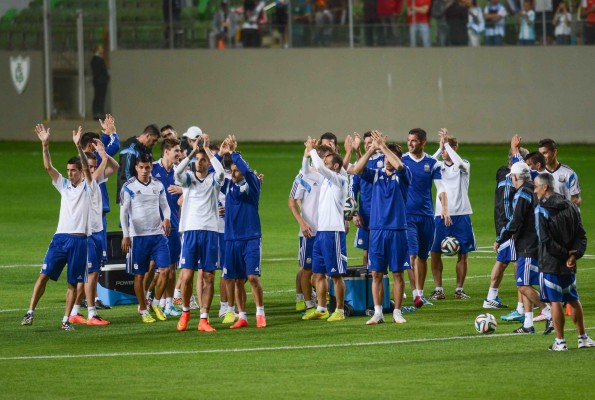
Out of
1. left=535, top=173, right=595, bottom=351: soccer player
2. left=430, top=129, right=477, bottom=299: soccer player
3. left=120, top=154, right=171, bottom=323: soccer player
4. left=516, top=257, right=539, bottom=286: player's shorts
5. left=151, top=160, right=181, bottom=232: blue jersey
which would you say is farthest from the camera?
left=430, top=129, right=477, bottom=299: soccer player

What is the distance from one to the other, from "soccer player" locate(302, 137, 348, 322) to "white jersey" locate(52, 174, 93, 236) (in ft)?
9.02

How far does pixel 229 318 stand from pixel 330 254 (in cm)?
146

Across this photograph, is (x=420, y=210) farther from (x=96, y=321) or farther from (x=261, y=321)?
(x=96, y=321)

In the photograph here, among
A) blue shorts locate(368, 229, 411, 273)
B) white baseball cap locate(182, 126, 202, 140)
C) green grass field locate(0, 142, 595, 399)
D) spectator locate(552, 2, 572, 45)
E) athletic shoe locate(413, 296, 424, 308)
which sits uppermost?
spectator locate(552, 2, 572, 45)

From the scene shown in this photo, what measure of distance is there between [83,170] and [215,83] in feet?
97.8

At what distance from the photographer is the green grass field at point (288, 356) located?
11.7 metres

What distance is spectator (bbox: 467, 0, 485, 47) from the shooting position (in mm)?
40906

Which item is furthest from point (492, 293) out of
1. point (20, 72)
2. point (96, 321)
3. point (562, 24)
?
point (20, 72)

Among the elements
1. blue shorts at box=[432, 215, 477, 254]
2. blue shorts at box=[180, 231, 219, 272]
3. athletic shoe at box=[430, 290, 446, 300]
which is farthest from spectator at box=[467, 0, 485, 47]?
blue shorts at box=[180, 231, 219, 272]

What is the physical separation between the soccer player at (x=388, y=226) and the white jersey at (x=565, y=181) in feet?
5.86

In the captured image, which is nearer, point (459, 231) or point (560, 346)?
point (560, 346)

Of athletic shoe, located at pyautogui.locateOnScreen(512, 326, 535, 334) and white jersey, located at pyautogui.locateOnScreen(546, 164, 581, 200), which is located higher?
white jersey, located at pyautogui.locateOnScreen(546, 164, 581, 200)

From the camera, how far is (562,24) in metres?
40.8

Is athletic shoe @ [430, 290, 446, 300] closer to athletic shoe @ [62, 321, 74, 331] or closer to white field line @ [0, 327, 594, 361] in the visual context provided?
white field line @ [0, 327, 594, 361]
